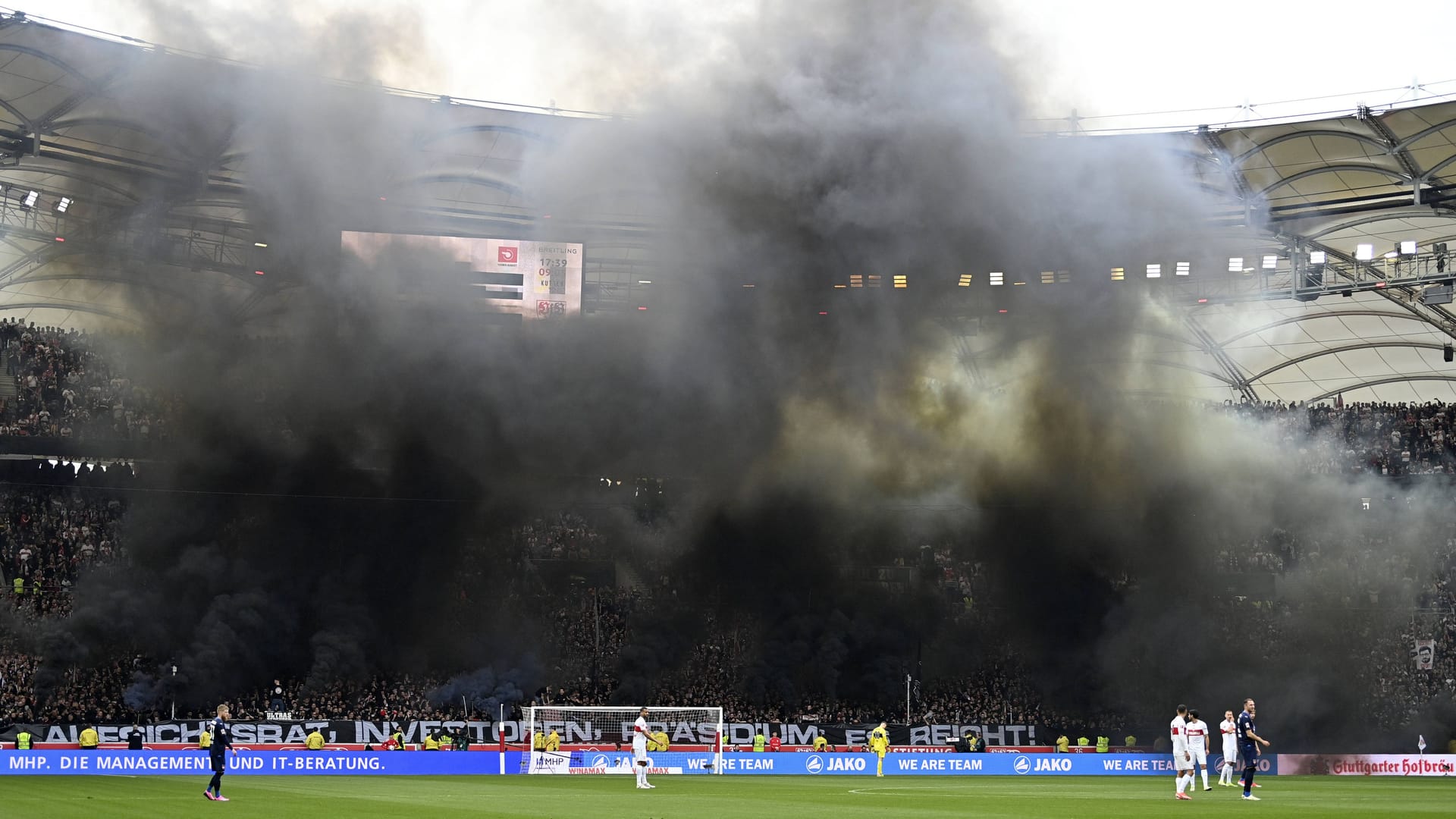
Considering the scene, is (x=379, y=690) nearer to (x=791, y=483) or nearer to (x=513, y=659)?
(x=513, y=659)

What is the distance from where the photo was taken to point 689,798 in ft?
75.7

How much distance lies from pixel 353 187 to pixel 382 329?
5013mm

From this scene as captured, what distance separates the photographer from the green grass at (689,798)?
18.7m

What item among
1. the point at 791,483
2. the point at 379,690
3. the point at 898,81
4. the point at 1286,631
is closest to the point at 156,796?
the point at 379,690

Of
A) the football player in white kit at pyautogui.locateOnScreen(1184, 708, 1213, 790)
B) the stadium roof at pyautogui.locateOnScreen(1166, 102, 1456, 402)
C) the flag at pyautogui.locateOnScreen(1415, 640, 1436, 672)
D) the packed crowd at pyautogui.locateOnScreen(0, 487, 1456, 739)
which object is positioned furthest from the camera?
the flag at pyautogui.locateOnScreen(1415, 640, 1436, 672)

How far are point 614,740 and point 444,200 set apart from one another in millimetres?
18758

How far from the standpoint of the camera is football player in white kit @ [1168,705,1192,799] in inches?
917

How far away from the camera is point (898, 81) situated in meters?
36.5

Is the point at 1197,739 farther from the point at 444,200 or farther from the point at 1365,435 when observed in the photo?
the point at 1365,435

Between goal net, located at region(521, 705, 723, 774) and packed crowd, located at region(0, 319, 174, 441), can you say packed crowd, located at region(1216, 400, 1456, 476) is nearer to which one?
goal net, located at region(521, 705, 723, 774)

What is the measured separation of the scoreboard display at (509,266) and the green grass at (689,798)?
53.7 ft

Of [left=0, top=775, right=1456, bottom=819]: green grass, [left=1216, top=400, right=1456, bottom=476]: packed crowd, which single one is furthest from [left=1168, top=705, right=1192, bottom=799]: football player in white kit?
[left=1216, top=400, right=1456, bottom=476]: packed crowd

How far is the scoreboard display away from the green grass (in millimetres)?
16354

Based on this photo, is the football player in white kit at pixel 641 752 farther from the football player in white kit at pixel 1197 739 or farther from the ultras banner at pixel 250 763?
the football player in white kit at pixel 1197 739
